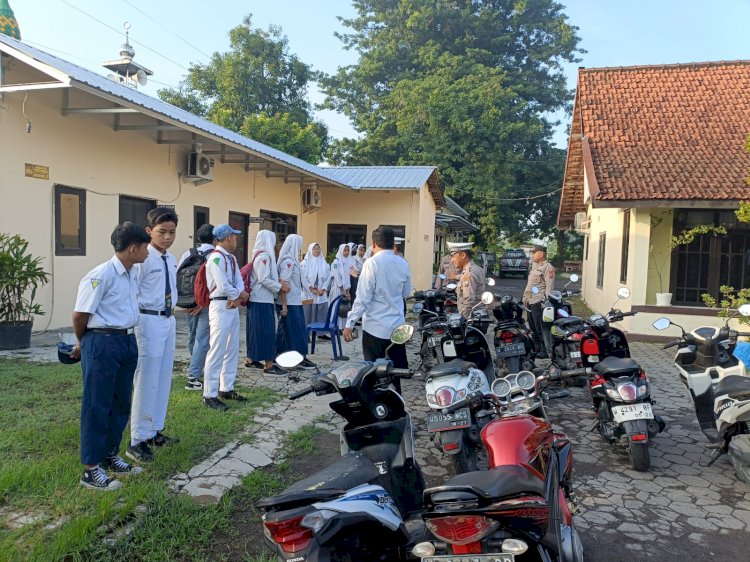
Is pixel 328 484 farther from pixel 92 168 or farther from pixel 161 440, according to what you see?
pixel 92 168

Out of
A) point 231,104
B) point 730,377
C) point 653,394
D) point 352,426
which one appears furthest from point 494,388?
point 231,104

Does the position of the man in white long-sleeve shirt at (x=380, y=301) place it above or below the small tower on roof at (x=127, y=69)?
below

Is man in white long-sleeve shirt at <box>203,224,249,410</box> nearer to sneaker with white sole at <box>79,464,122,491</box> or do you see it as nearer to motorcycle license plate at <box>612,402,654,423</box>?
sneaker with white sole at <box>79,464,122,491</box>

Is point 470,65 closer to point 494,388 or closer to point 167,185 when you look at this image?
point 167,185

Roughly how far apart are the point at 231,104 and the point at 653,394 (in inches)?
1350

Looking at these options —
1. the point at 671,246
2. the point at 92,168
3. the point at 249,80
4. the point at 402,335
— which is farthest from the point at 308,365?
the point at 249,80

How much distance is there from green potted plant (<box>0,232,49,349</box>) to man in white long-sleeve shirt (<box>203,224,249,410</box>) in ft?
11.8

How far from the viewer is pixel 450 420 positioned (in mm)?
3713

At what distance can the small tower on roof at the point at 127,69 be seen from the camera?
14102 millimetres

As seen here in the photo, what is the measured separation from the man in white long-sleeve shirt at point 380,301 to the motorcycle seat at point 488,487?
8.95 ft

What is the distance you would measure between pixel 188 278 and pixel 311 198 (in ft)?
40.5

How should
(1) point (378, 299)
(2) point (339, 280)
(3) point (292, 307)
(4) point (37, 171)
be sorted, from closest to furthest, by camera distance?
1. (1) point (378, 299)
2. (3) point (292, 307)
3. (4) point (37, 171)
4. (2) point (339, 280)

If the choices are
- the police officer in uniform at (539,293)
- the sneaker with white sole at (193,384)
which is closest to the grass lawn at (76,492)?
the sneaker with white sole at (193,384)

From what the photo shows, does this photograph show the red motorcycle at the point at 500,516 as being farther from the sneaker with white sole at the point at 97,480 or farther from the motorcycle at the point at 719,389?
the sneaker with white sole at the point at 97,480
